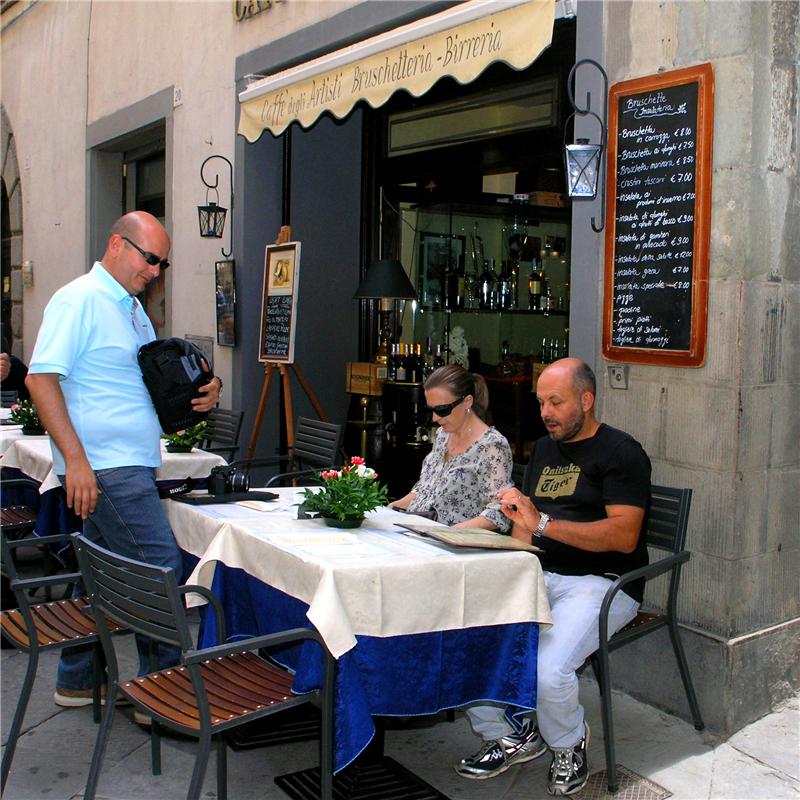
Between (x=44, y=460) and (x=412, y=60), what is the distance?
8.73ft

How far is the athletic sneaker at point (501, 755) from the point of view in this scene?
3.43 metres

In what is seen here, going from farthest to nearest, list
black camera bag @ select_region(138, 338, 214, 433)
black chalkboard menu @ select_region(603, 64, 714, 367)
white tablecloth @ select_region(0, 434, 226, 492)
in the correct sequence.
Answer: white tablecloth @ select_region(0, 434, 226, 492), black chalkboard menu @ select_region(603, 64, 714, 367), black camera bag @ select_region(138, 338, 214, 433)

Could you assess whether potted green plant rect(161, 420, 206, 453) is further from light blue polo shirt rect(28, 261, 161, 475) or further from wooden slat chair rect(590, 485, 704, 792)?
wooden slat chair rect(590, 485, 704, 792)

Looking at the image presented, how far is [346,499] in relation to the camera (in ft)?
11.2

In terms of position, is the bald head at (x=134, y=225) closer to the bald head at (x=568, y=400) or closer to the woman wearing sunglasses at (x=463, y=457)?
the woman wearing sunglasses at (x=463, y=457)

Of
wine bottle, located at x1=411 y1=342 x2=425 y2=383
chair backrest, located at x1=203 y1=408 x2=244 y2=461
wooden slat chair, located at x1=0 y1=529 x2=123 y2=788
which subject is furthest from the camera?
wine bottle, located at x1=411 y1=342 x2=425 y2=383

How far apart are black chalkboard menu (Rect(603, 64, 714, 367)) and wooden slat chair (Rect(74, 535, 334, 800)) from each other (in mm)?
1956

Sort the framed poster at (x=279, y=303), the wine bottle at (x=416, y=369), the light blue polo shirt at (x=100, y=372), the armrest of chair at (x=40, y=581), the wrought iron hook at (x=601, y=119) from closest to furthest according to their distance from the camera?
1. the armrest of chair at (x=40, y=581)
2. the light blue polo shirt at (x=100, y=372)
3. the wrought iron hook at (x=601, y=119)
4. the framed poster at (x=279, y=303)
5. the wine bottle at (x=416, y=369)

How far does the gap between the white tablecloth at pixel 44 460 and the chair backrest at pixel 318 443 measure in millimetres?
566

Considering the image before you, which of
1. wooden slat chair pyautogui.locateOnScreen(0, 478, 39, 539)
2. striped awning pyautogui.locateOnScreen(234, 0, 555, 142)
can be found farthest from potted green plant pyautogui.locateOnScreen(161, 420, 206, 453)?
striped awning pyautogui.locateOnScreen(234, 0, 555, 142)

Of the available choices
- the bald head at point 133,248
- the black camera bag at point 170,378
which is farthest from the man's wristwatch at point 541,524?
the bald head at point 133,248

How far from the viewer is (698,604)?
389 cm

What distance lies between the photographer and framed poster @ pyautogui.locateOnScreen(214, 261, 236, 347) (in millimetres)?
7273

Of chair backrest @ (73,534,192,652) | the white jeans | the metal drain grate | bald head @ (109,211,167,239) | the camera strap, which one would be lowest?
the metal drain grate
